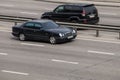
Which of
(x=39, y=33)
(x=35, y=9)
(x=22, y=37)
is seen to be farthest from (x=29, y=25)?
(x=35, y=9)

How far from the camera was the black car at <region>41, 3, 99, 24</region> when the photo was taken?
34.0 m

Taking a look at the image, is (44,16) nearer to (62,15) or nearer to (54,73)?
(62,15)

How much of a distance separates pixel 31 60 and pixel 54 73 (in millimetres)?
2990

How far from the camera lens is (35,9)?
4362 centimetres

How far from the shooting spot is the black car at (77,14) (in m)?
34.0

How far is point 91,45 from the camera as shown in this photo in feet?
93.4

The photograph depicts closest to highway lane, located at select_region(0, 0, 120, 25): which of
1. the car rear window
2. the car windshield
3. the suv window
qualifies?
the car rear window

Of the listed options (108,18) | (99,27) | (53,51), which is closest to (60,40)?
(53,51)

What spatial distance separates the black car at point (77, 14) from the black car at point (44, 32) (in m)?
4.07

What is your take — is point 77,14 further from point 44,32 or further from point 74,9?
point 44,32

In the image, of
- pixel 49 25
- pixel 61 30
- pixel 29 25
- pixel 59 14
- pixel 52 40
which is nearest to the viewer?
pixel 52 40

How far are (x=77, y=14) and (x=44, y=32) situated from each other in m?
5.26

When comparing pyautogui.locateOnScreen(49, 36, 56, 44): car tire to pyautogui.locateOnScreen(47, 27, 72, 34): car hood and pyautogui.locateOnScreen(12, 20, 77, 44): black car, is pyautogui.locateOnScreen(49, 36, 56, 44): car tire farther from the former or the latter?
pyautogui.locateOnScreen(47, 27, 72, 34): car hood

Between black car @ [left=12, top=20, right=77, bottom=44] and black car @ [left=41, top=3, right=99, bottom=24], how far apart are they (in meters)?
4.07
